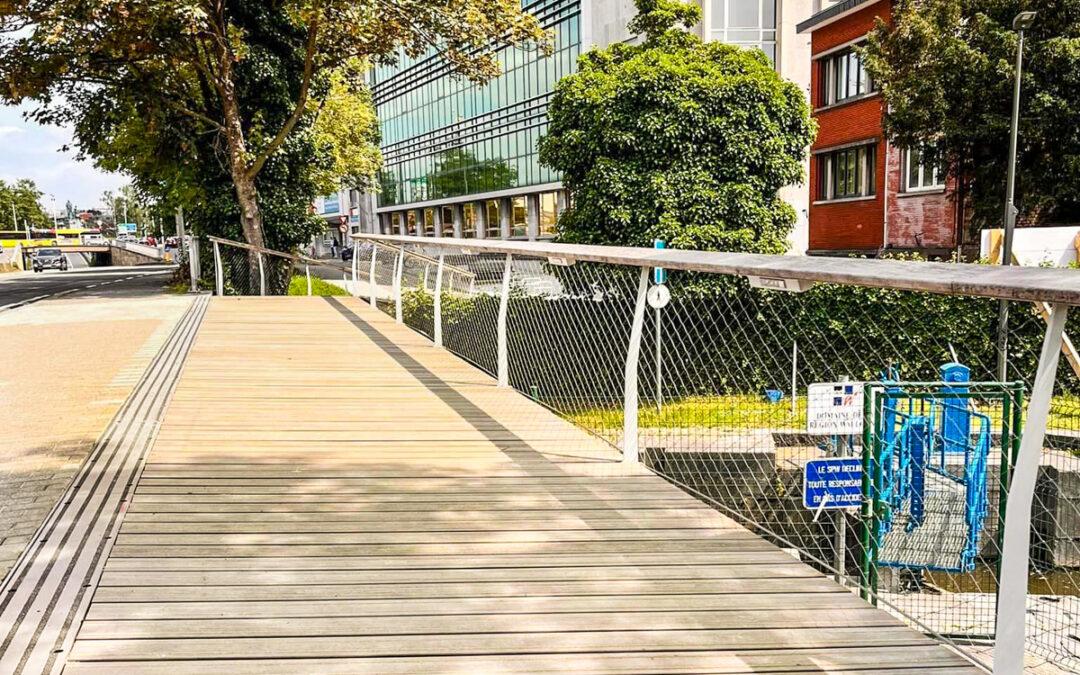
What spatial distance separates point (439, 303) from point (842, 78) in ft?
80.4

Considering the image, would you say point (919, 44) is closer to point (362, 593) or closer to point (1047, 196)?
point (1047, 196)

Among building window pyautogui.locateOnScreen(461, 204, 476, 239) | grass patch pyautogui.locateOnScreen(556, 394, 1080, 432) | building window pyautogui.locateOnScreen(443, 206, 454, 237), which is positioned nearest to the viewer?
grass patch pyautogui.locateOnScreen(556, 394, 1080, 432)

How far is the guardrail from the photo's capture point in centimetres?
216

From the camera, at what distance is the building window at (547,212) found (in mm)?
43094

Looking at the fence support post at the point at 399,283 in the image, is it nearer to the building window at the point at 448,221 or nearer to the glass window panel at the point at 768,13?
the glass window panel at the point at 768,13

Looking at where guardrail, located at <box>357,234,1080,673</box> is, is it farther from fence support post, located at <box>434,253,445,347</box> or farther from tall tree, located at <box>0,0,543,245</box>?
tall tree, located at <box>0,0,543,245</box>

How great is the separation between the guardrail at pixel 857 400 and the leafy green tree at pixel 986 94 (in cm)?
731

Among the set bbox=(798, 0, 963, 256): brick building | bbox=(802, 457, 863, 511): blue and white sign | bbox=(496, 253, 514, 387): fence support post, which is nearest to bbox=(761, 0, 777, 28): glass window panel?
bbox=(798, 0, 963, 256): brick building

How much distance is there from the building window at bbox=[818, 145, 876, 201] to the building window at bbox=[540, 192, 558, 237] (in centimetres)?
1577

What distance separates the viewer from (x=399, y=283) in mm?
10578

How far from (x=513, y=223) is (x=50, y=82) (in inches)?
1210

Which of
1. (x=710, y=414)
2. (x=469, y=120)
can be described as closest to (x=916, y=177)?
(x=710, y=414)

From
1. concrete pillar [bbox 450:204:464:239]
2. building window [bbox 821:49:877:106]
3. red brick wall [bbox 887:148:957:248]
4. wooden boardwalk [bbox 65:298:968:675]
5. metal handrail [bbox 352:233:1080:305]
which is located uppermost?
building window [bbox 821:49:877:106]

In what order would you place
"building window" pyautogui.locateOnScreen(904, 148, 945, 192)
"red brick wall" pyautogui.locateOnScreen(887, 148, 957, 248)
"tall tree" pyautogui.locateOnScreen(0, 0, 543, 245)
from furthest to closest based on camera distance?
"building window" pyautogui.locateOnScreen(904, 148, 945, 192), "red brick wall" pyautogui.locateOnScreen(887, 148, 957, 248), "tall tree" pyautogui.locateOnScreen(0, 0, 543, 245)
